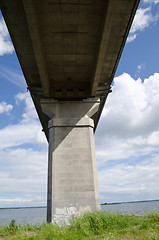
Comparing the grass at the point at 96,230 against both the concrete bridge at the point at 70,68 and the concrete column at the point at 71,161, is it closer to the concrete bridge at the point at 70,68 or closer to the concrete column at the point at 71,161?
the concrete column at the point at 71,161

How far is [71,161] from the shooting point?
13414 millimetres

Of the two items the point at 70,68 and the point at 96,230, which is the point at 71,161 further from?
the point at 70,68

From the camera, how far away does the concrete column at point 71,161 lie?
12406 millimetres

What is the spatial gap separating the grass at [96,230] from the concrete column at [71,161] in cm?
203

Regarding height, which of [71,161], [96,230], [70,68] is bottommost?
[96,230]

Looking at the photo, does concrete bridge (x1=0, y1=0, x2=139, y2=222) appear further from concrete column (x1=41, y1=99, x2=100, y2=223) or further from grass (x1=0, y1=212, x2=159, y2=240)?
grass (x1=0, y1=212, x2=159, y2=240)

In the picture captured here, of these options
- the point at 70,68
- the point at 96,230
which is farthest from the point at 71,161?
the point at 70,68

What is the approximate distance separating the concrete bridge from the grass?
2.52 metres

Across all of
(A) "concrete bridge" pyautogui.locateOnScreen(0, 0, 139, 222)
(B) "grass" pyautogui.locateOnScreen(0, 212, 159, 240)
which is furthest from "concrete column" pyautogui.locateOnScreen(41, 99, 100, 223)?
(B) "grass" pyautogui.locateOnScreen(0, 212, 159, 240)

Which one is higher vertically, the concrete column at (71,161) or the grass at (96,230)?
the concrete column at (71,161)

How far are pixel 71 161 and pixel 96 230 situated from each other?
5.13 meters

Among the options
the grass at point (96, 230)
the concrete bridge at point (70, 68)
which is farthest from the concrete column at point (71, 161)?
the grass at point (96, 230)

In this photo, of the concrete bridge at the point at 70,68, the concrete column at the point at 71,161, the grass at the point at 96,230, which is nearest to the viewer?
the grass at the point at 96,230

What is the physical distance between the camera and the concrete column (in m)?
12.4
